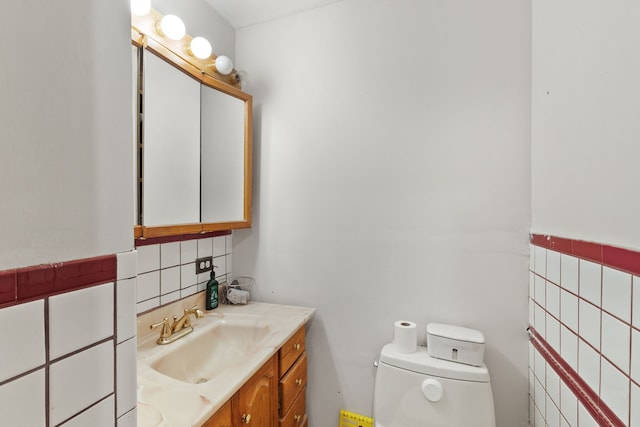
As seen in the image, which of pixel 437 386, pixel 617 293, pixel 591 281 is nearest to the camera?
pixel 617 293

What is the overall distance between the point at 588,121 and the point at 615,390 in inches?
26.4

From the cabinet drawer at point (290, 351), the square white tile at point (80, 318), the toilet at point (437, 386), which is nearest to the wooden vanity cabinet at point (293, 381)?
the cabinet drawer at point (290, 351)

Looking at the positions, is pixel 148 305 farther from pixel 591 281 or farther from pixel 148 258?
pixel 591 281

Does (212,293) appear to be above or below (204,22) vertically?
below

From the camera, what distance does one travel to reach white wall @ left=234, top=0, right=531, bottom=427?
128 cm

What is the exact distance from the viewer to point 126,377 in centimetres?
47

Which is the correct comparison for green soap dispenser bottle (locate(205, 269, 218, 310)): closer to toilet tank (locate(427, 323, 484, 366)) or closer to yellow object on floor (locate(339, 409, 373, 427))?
yellow object on floor (locate(339, 409, 373, 427))

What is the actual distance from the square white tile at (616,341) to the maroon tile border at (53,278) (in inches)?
40.3

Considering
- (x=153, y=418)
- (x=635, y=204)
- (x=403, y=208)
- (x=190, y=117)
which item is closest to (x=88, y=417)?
(x=153, y=418)

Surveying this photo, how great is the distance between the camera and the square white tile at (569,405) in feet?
2.76

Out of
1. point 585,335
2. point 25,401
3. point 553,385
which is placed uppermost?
point 25,401

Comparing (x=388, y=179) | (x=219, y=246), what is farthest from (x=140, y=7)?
(x=388, y=179)

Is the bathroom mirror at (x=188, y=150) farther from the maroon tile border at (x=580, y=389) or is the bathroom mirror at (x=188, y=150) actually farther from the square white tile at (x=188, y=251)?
the maroon tile border at (x=580, y=389)

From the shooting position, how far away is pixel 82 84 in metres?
0.41
